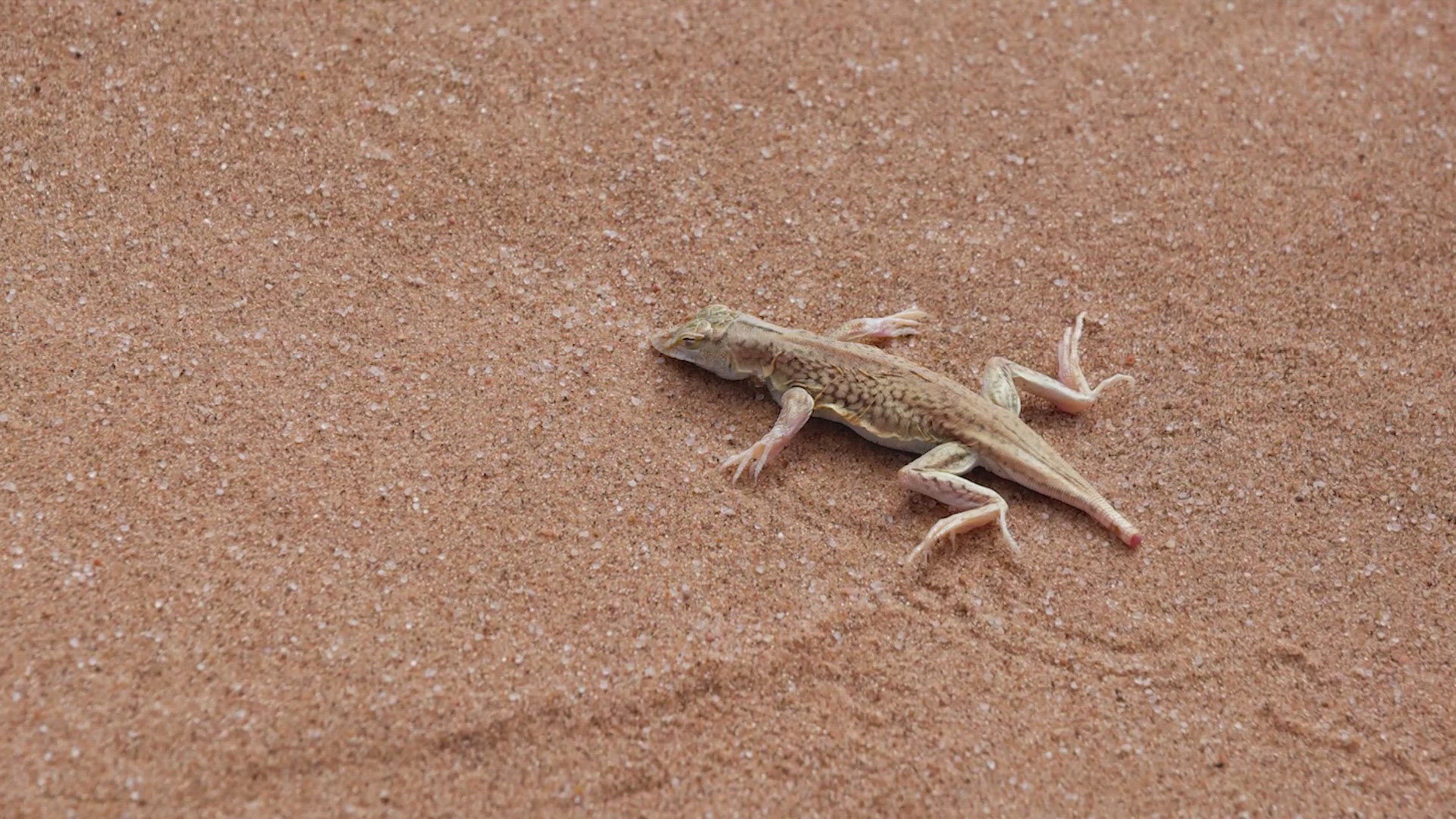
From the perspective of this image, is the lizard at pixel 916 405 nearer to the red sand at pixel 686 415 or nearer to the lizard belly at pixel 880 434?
the lizard belly at pixel 880 434

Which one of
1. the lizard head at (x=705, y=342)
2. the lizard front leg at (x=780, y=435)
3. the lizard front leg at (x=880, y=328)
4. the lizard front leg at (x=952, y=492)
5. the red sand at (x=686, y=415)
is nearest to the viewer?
the red sand at (x=686, y=415)

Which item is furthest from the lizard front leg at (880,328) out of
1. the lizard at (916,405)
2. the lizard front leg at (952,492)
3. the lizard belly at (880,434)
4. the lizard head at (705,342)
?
the lizard front leg at (952,492)

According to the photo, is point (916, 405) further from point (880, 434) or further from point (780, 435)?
point (780, 435)

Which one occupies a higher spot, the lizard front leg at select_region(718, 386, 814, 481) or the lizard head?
the lizard head

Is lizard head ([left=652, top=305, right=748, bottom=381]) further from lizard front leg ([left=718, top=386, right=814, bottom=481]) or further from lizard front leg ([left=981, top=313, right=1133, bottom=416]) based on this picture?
lizard front leg ([left=981, top=313, right=1133, bottom=416])

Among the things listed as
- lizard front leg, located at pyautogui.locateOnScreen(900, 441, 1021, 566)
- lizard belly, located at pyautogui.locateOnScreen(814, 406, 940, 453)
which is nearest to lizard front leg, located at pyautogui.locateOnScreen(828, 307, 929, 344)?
lizard belly, located at pyautogui.locateOnScreen(814, 406, 940, 453)

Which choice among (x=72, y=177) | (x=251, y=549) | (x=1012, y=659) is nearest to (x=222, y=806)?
(x=251, y=549)

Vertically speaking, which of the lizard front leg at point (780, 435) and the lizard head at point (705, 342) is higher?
the lizard head at point (705, 342)
